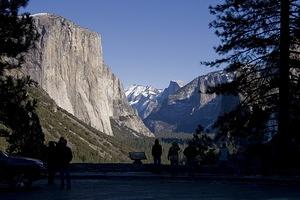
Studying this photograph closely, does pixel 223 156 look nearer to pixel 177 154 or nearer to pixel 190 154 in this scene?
pixel 190 154

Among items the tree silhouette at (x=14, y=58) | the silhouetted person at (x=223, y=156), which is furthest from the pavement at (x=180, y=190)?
the tree silhouette at (x=14, y=58)

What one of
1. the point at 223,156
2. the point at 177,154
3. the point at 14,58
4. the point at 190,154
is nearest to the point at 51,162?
the point at 14,58

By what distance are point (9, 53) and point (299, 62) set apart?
473 inches

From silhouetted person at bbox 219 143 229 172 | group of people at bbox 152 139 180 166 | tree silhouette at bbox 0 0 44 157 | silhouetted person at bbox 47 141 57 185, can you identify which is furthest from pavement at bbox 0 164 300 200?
tree silhouette at bbox 0 0 44 157

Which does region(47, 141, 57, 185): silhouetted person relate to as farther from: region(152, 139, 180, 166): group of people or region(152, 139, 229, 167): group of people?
region(152, 139, 180, 166): group of people

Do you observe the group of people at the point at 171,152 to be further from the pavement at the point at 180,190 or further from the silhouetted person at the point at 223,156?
the silhouetted person at the point at 223,156

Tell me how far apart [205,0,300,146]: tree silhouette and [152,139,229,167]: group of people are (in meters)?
4.25

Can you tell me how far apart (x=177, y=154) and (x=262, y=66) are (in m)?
6.86

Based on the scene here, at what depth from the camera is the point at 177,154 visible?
29.1 m

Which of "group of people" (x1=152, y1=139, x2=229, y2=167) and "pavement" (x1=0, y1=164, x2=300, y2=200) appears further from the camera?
"group of people" (x1=152, y1=139, x2=229, y2=167)

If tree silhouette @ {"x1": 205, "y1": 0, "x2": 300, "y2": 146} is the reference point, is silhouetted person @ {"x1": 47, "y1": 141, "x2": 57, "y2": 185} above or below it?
below

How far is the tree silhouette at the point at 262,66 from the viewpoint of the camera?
23.7 metres

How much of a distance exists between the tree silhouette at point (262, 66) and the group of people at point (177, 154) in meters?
4.25

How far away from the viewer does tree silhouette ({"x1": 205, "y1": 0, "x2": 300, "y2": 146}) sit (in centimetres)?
2367
